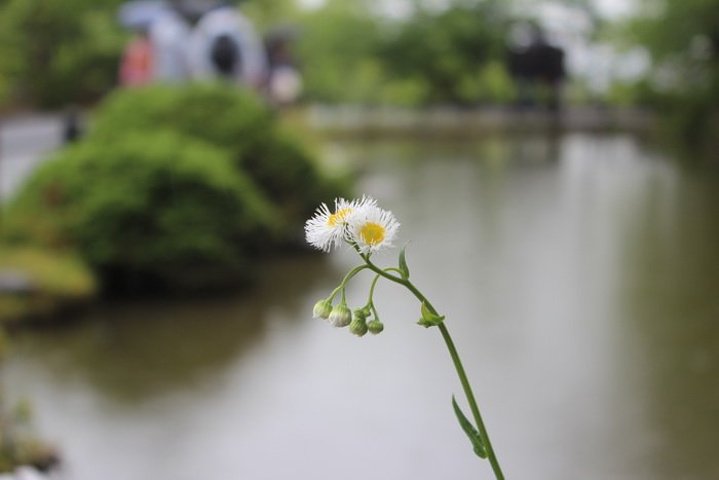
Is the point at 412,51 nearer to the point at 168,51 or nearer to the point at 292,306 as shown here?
the point at 168,51

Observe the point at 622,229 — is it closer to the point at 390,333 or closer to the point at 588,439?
the point at 390,333

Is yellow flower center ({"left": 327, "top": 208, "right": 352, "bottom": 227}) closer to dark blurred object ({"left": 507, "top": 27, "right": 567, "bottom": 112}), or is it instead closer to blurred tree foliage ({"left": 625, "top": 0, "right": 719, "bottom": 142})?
blurred tree foliage ({"left": 625, "top": 0, "right": 719, "bottom": 142})

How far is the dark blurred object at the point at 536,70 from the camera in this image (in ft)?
76.7

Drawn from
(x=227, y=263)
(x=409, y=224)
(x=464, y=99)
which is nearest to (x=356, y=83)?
(x=464, y=99)

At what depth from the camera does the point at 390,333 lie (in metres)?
4.73

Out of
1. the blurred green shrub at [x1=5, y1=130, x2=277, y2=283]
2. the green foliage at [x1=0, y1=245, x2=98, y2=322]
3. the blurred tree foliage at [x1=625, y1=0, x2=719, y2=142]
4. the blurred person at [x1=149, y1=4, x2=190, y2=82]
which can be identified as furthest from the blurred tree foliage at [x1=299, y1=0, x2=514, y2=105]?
the green foliage at [x1=0, y1=245, x2=98, y2=322]

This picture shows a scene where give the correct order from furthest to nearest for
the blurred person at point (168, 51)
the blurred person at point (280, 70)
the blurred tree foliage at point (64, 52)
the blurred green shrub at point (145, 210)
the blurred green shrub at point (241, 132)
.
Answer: the blurred tree foliage at point (64, 52) → the blurred person at point (280, 70) → the blurred person at point (168, 51) → the blurred green shrub at point (241, 132) → the blurred green shrub at point (145, 210)

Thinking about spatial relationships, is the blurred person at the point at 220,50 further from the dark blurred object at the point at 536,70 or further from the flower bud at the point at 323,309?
the dark blurred object at the point at 536,70

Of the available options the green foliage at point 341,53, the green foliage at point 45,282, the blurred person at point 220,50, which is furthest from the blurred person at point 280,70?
the green foliage at point 341,53

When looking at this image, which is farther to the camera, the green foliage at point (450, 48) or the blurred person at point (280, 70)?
the green foliage at point (450, 48)

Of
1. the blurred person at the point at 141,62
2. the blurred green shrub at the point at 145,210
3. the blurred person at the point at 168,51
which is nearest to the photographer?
the blurred green shrub at the point at 145,210

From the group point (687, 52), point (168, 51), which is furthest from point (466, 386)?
point (687, 52)

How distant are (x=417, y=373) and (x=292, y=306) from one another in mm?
1503

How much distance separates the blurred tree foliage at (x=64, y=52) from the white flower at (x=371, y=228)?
1493cm
